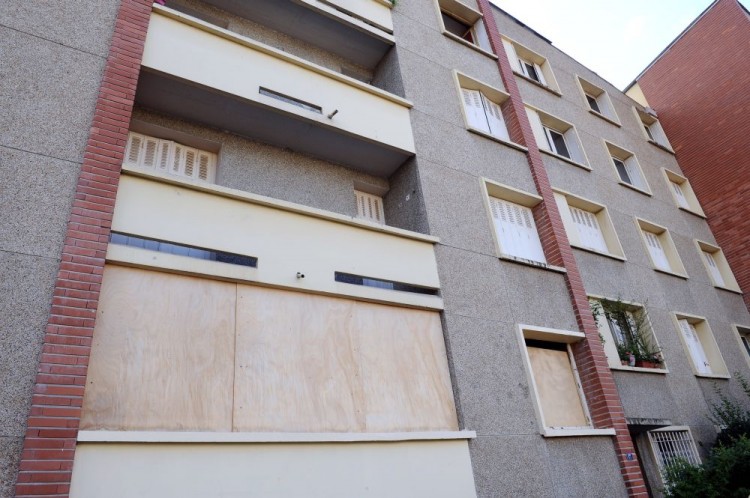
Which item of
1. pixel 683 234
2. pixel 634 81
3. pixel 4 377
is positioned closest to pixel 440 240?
pixel 4 377

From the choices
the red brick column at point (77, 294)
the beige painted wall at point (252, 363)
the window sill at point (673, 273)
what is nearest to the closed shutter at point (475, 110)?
the beige painted wall at point (252, 363)

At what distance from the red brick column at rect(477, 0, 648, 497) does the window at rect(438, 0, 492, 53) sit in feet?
6.08

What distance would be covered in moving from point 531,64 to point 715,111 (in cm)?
806

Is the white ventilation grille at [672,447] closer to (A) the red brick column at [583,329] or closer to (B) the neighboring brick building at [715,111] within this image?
(A) the red brick column at [583,329]

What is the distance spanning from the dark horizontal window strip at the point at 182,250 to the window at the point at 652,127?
1756 cm

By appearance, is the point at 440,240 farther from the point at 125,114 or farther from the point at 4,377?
the point at 4,377

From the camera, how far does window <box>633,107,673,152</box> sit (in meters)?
18.7

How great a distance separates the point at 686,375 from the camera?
36.5 ft

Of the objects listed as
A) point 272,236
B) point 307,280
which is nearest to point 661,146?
point 307,280

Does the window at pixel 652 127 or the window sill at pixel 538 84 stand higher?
the window at pixel 652 127

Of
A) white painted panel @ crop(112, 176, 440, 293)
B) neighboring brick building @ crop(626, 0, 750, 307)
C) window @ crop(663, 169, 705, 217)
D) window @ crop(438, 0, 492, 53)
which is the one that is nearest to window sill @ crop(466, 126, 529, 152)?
window @ crop(438, 0, 492, 53)

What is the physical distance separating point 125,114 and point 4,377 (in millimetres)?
3362

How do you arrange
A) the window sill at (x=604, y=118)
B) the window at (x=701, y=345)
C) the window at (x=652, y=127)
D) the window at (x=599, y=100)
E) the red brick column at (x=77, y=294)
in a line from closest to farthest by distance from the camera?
1. the red brick column at (x=77, y=294)
2. the window at (x=701, y=345)
3. the window sill at (x=604, y=118)
4. the window at (x=599, y=100)
5. the window at (x=652, y=127)

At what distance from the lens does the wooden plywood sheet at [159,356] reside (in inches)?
195
